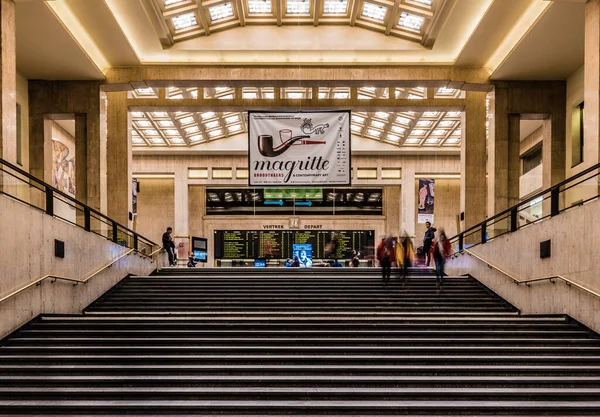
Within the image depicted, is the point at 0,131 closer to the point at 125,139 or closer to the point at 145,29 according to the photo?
the point at 145,29

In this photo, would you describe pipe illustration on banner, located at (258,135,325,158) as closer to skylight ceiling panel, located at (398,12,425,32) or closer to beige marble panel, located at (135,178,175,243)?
skylight ceiling panel, located at (398,12,425,32)

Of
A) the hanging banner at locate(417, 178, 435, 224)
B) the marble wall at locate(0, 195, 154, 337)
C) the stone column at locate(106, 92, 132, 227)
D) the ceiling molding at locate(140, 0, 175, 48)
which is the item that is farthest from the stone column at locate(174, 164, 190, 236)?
the marble wall at locate(0, 195, 154, 337)

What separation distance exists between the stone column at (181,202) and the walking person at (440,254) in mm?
18558

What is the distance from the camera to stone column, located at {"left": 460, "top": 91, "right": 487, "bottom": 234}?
61.2 feet

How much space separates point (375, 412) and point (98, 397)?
2.97m

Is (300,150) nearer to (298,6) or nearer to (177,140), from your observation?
(298,6)

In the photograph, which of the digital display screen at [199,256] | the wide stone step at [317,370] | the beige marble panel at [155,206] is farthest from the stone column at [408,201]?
the wide stone step at [317,370]

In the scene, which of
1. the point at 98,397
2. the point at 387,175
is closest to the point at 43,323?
the point at 98,397

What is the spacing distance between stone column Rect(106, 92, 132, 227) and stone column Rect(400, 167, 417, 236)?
14.4 meters

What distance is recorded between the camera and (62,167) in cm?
2145

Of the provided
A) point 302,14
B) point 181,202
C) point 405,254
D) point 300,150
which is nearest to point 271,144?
point 300,150

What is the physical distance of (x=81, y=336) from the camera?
9031 millimetres

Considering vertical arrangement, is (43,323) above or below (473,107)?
below

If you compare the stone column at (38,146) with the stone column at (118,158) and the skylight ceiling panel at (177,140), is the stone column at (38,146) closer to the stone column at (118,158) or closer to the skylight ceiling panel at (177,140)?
the stone column at (118,158)
